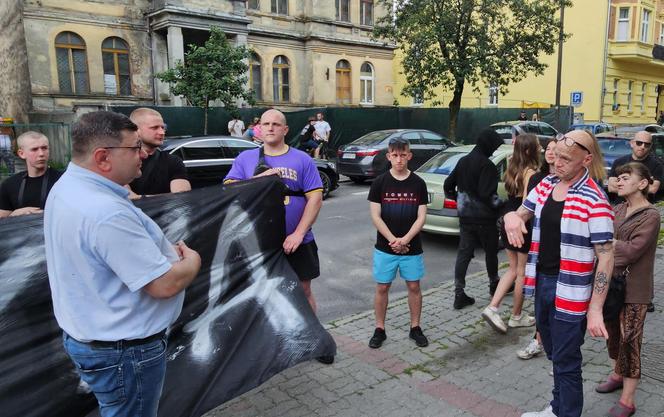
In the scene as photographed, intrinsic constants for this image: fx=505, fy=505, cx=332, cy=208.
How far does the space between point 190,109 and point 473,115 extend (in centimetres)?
1466

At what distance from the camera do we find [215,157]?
37.5ft

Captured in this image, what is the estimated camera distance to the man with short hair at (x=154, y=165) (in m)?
3.77

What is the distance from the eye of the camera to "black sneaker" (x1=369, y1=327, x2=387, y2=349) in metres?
4.41

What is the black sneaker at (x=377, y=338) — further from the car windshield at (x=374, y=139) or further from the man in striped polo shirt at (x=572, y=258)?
the car windshield at (x=374, y=139)

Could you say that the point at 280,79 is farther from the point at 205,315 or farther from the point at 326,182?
the point at 205,315

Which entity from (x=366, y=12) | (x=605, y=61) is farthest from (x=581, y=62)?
(x=366, y=12)

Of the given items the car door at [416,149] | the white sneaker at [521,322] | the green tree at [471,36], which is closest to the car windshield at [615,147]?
the car door at [416,149]

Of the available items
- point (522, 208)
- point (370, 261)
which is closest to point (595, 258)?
point (522, 208)

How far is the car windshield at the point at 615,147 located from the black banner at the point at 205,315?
11284 millimetres

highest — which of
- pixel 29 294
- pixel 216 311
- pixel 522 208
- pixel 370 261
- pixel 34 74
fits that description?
pixel 34 74

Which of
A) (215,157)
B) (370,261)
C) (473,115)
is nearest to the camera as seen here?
(370,261)

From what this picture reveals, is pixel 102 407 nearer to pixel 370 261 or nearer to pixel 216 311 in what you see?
pixel 216 311

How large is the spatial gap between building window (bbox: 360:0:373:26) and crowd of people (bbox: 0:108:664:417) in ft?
89.7

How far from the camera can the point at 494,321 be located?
4605 mm
